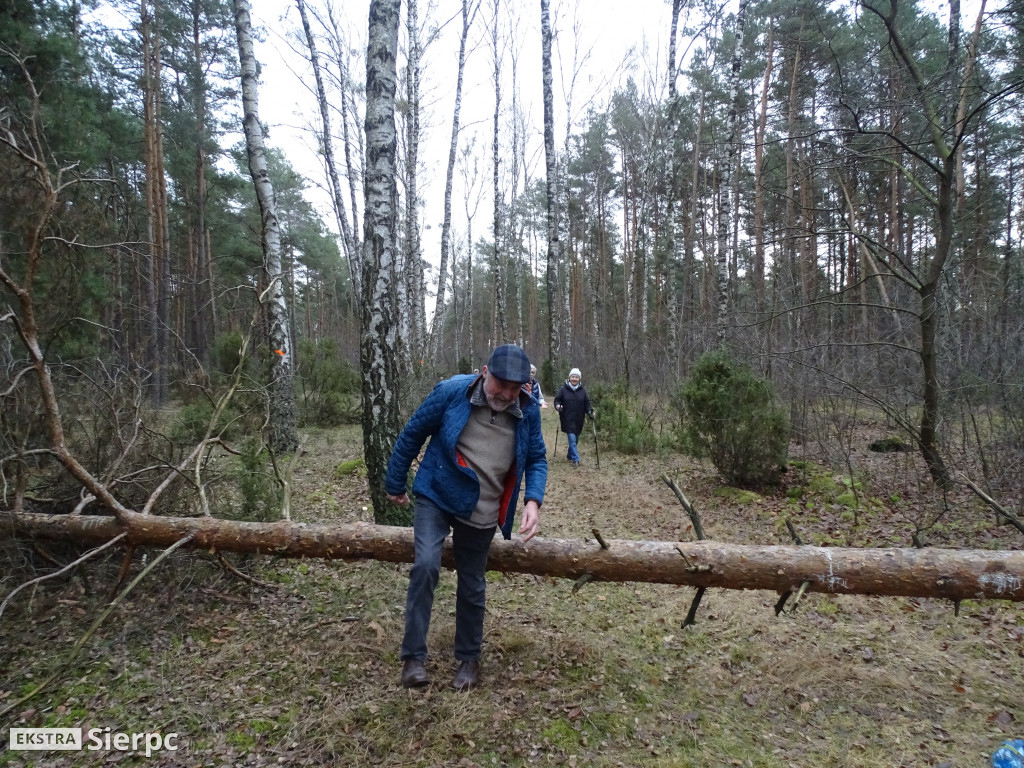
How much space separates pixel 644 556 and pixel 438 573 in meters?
1.33

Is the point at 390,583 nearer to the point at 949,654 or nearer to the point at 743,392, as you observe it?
the point at 949,654

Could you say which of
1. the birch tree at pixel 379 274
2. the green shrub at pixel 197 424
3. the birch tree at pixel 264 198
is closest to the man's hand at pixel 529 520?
the birch tree at pixel 379 274

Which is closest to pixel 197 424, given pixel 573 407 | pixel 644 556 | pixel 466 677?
pixel 466 677

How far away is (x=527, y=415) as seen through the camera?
2971 mm

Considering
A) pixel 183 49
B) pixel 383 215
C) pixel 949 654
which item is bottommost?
pixel 949 654

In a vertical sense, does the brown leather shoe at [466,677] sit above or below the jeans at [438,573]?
below

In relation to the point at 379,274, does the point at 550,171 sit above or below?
above

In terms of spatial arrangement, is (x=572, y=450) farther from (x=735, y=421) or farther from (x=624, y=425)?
(x=735, y=421)

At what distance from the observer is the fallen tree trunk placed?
10.2 feet

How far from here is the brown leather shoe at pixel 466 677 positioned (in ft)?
9.73

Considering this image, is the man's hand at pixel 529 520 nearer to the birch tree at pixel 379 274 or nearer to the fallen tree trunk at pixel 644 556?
the fallen tree trunk at pixel 644 556

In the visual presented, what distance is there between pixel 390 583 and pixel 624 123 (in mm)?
22218

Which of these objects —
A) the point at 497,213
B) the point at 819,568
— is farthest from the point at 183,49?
the point at 819,568

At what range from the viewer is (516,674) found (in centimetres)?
318
